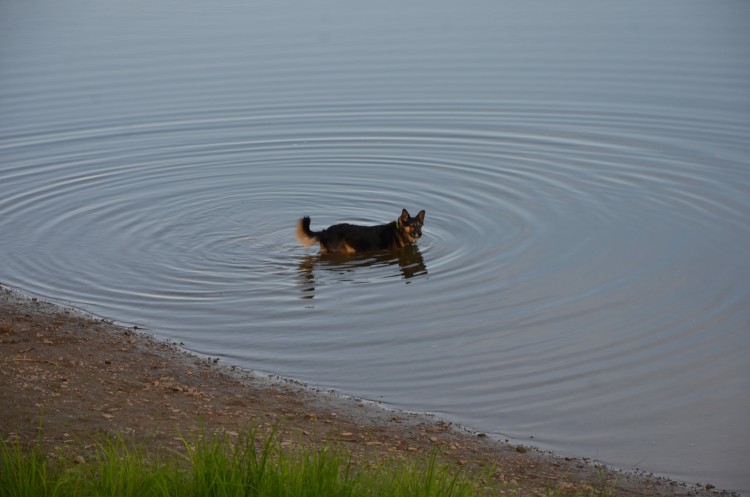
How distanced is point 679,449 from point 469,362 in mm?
2527

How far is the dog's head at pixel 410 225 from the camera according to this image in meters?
14.4

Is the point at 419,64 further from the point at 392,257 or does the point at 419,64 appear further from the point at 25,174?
the point at 392,257

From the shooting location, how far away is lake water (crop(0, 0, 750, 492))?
10.7 meters

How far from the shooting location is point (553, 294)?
12.9 m

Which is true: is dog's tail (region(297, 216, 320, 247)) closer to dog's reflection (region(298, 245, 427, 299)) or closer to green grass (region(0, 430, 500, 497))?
dog's reflection (region(298, 245, 427, 299))

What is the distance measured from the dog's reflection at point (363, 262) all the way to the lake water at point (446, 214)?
0.04 m

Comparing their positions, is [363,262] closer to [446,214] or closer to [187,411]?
[446,214]

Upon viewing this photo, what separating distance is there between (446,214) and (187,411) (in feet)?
24.7

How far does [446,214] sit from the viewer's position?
1616 centimetres

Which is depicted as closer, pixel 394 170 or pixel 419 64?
pixel 394 170

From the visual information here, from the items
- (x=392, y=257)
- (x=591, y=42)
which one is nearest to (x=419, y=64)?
(x=591, y=42)

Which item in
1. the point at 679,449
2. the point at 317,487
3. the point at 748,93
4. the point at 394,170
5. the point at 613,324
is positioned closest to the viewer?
the point at 317,487

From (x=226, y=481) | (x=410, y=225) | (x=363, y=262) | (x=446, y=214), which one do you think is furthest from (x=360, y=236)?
(x=226, y=481)

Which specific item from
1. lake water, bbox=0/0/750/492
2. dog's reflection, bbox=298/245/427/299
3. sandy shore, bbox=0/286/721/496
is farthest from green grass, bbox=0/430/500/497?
dog's reflection, bbox=298/245/427/299
